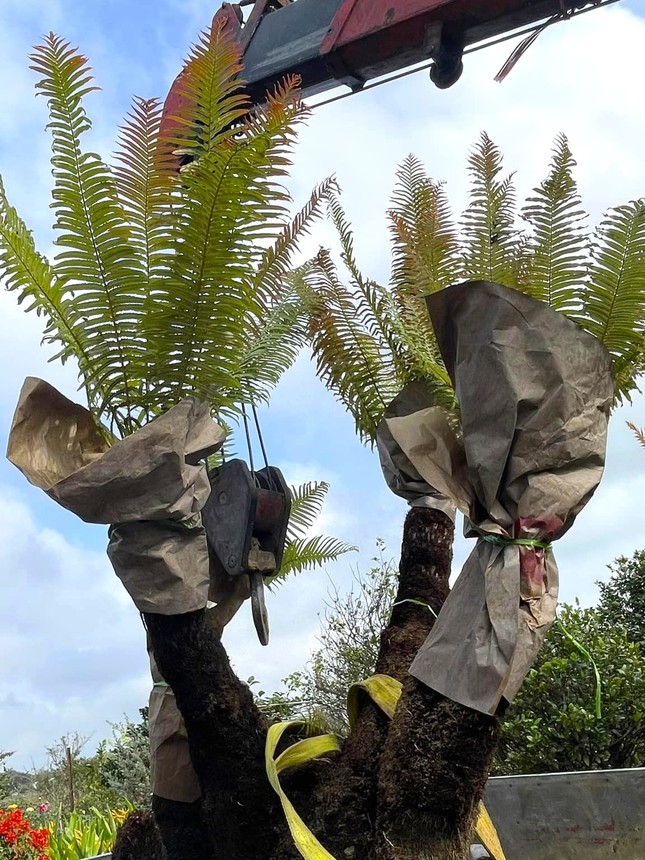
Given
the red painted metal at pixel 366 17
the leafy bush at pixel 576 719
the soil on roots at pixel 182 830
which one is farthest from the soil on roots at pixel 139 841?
the red painted metal at pixel 366 17

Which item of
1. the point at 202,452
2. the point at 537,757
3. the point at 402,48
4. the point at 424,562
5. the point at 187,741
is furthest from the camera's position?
the point at 537,757

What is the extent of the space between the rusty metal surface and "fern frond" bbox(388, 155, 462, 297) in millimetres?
1640

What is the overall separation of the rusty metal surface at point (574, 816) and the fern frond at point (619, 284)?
1497mm

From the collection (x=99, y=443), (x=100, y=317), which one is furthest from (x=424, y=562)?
(x=100, y=317)

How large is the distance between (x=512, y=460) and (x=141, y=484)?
78 centimetres

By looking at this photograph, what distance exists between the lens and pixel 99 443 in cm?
197

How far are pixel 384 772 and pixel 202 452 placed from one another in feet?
2.66

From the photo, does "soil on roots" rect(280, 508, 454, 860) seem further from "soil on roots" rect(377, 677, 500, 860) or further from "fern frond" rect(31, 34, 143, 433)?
"fern frond" rect(31, 34, 143, 433)

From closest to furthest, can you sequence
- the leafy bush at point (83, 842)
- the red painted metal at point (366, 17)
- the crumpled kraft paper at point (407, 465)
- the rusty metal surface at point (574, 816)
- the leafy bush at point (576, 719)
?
1. the crumpled kraft paper at point (407, 465)
2. the rusty metal surface at point (574, 816)
3. the red painted metal at point (366, 17)
4. the leafy bush at point (576, 719)
5. the leafy bush at point (83, 842)

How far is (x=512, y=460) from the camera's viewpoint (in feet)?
5.61

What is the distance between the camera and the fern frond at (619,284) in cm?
188

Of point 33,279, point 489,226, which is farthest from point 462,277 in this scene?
point 33,279

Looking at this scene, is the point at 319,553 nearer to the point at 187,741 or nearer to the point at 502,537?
the point at 187,741

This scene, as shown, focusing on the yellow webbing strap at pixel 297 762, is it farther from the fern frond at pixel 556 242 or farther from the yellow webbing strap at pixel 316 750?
the fern frond at pixel 556 242
